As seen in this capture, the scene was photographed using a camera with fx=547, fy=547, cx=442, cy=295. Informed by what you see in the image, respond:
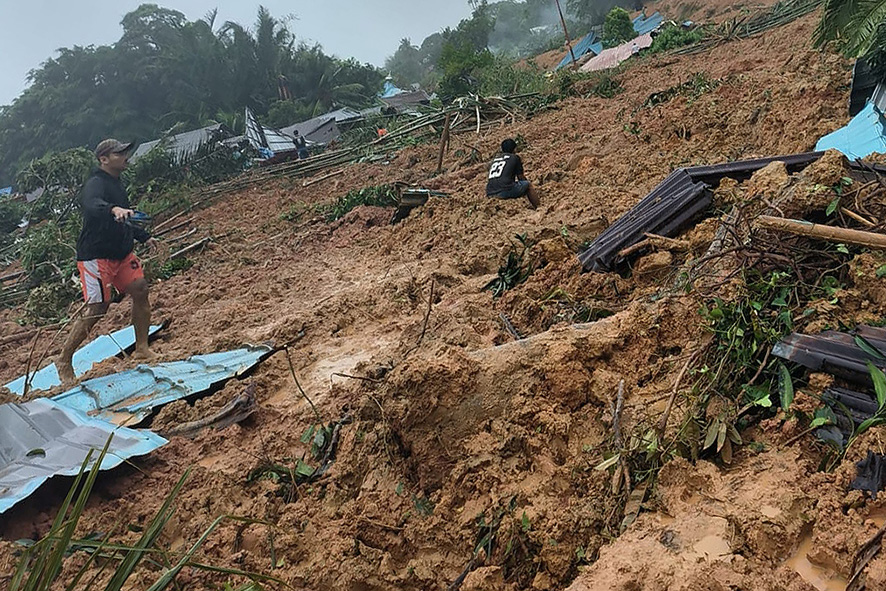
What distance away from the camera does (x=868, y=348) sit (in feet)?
5.95

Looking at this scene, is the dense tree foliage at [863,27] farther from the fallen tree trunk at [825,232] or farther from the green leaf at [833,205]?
the fallen tree trunk at [825,232]

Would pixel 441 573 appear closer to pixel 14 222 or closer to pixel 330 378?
pixel 330 378

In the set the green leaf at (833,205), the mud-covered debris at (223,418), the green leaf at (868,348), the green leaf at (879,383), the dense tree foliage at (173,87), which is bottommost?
the mud-covered debris at (223,418)

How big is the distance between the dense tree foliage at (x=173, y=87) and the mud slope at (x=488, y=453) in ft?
96.5

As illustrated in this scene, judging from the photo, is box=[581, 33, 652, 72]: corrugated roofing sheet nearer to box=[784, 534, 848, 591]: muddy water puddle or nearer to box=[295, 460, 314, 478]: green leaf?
box=[295, 460, 314, 478]: green leaf

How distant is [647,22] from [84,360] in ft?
90.7

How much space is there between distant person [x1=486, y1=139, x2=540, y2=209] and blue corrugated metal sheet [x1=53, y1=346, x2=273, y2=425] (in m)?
3.49

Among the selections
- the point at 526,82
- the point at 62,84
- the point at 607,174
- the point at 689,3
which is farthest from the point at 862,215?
the point at 62,84

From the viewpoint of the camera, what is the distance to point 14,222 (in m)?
16.1

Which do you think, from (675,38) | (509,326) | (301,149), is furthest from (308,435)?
(675,38)

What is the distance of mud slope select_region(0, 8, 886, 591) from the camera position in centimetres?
158

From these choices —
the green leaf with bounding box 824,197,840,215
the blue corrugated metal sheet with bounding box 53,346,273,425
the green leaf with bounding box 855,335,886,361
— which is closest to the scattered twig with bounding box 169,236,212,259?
the blue corrugated metal sheet with bounding box 53,346,273,425

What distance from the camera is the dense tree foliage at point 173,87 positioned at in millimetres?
32531

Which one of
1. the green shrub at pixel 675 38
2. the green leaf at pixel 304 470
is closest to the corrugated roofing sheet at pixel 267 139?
the green shrub at pixel 675 38
